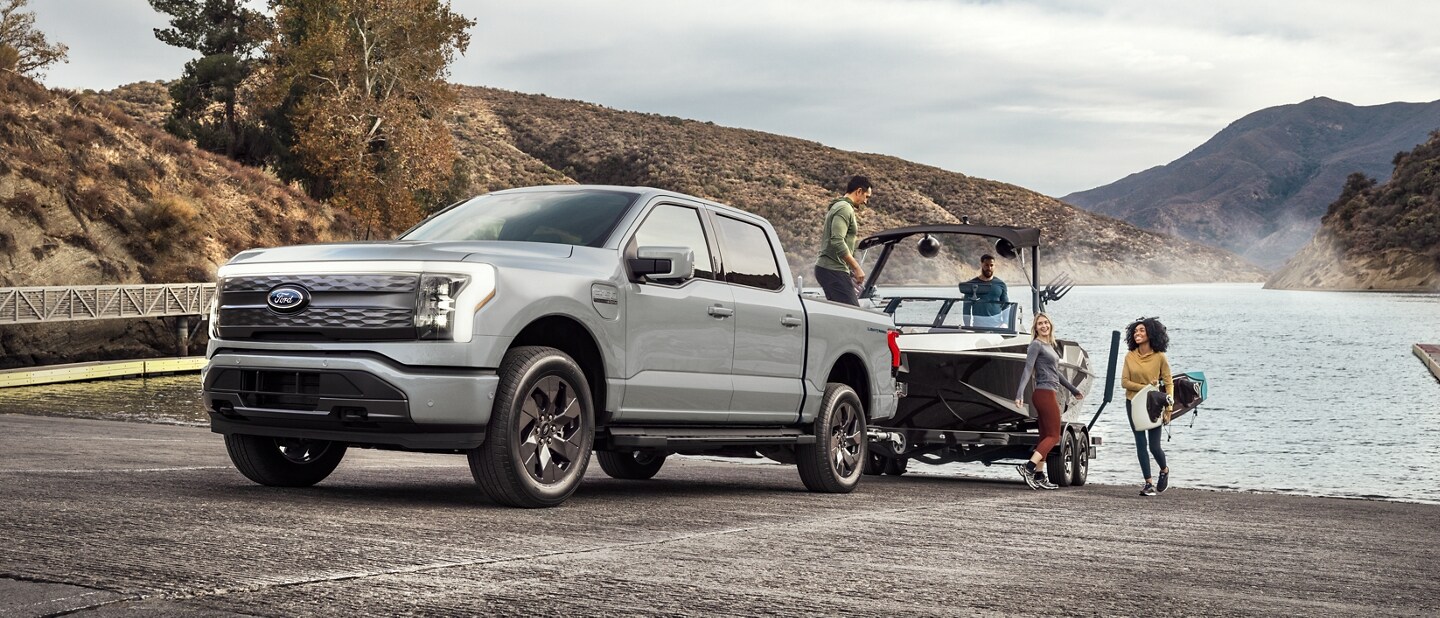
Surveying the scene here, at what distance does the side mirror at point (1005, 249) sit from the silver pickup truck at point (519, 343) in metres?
6.64

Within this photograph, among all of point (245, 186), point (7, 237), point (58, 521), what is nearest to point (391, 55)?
point (245, 186)

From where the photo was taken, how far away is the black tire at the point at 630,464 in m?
12.5

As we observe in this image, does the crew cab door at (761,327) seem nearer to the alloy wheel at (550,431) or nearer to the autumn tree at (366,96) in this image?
the alloy wheel at (550,431)

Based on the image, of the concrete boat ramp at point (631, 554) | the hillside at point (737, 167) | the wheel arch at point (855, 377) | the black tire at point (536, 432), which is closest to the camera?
the concrete boat ramp at point (631, 554)

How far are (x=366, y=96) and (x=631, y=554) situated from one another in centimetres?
5217

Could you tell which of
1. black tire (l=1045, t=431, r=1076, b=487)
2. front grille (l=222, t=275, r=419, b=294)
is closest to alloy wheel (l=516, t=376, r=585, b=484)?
front grille (l=222, t=275, r=419, b=294)

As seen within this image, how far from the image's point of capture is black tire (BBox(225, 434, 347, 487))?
891cm

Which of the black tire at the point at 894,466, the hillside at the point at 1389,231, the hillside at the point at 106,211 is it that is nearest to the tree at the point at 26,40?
the hillside at the point at 106,211

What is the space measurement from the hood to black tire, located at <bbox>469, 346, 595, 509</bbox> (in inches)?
24.1

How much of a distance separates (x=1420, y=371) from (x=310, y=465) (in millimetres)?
58156

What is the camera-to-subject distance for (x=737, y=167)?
145000 mm

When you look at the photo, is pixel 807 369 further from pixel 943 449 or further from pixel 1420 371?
pixel 1420 371

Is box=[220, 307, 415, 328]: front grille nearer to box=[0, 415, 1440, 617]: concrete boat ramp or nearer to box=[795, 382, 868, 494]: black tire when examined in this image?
box=[0, 415, 1440, 617]: concrete boat ramp

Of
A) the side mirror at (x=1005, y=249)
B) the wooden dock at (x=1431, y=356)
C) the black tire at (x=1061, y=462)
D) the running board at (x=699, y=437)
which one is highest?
the side mirror at (x=1005, y=249)
